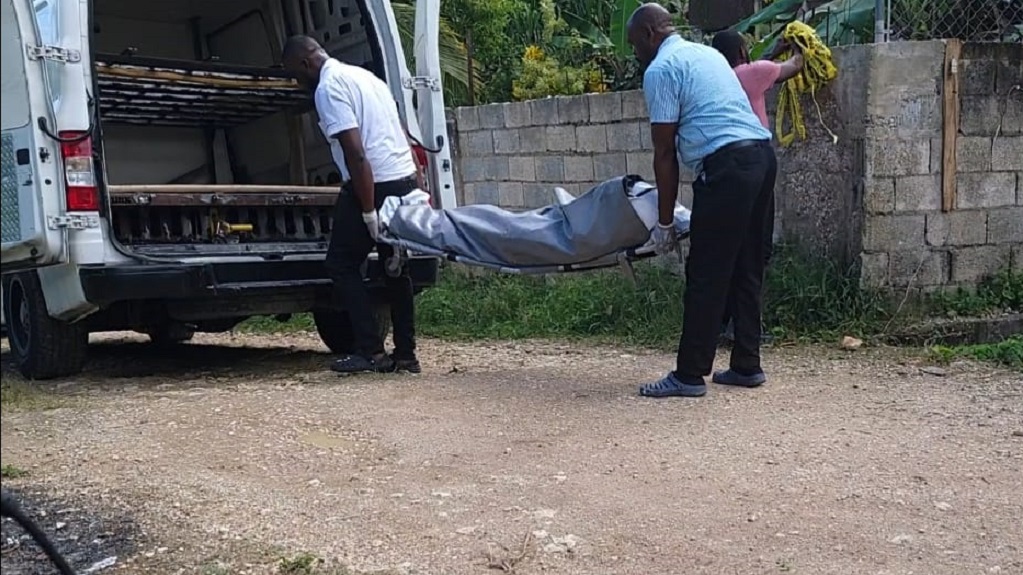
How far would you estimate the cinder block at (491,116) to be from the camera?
8914 mm

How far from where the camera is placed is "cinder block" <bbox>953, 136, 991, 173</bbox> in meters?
6.35

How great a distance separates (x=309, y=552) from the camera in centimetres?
312

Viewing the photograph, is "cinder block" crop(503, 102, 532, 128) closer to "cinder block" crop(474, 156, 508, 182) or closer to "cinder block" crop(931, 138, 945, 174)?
"cinder block" crop(474, 156, 508, 182)

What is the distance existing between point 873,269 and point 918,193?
509mm

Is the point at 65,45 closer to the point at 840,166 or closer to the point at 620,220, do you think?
the point at 620,220

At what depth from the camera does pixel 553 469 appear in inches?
149

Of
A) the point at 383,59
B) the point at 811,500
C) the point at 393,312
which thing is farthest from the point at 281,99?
the point at 811,500

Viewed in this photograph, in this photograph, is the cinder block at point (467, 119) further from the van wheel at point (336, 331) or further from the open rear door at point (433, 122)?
the open rear door at point (433, 122)

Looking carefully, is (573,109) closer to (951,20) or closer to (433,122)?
(433,122)

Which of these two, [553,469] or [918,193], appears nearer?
[553,469]

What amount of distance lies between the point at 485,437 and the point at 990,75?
3970mm

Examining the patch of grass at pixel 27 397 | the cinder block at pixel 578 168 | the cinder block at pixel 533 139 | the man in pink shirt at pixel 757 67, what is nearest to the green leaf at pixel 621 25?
the cinder block at pixel 533 139

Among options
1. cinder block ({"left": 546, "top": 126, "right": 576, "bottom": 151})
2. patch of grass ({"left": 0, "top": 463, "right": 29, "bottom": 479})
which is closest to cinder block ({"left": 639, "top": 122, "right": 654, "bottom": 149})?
cinder block ({"left": 546, "top": 126, "right": 576, "bottom": 151})

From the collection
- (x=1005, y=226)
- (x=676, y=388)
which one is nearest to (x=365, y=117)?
(x=676, y=388)
